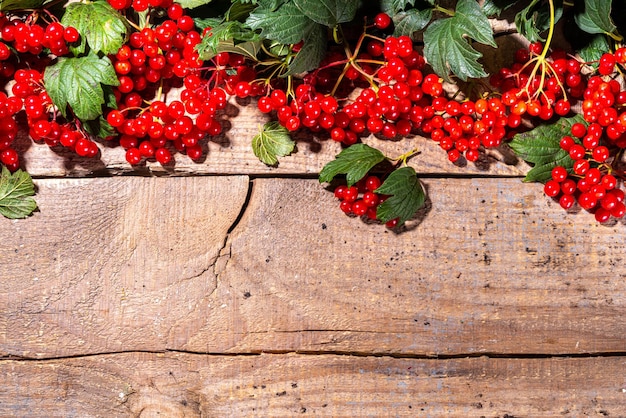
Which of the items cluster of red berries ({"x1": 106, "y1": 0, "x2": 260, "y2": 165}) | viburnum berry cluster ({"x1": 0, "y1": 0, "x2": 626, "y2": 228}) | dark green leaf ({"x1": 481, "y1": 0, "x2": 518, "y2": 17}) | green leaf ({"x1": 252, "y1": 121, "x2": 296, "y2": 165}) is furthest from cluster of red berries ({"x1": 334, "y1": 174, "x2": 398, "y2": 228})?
dark green leaf ({"x1": 481, "y1": 0, "x2": 518, "y2": 17})

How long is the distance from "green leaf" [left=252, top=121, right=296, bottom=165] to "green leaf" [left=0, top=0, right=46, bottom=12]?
16.3 inches

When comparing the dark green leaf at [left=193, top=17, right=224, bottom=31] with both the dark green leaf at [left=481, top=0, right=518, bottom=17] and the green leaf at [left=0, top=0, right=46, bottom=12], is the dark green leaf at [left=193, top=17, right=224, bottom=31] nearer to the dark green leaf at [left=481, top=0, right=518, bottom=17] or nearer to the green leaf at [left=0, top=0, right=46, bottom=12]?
the green leaf at [left=0, top=0, right=46, bottom=12]

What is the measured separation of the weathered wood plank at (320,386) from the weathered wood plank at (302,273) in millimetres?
26

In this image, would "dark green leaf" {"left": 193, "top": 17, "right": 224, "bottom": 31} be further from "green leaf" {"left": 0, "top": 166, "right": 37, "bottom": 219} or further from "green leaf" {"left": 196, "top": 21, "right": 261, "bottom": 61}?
"green leaf" {"left": 0, "top": 166, "right": 37, "bottom": 219}

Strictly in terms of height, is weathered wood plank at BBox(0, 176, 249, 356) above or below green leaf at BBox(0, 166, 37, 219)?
below

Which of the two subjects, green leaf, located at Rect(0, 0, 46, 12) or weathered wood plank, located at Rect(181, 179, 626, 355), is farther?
weathered wood plank, located at Rect(181, 179, 626, 355)

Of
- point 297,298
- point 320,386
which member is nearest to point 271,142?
point 297,298

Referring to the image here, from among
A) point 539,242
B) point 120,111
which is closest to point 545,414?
point 539,242

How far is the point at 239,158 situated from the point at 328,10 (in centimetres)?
31

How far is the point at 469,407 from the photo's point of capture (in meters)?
1.22

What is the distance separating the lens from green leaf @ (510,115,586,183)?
1.18 m

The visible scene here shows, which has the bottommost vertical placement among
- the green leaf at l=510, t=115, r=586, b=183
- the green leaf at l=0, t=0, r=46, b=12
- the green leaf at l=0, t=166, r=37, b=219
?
the green leaf at l=0, t=166, r=37, b=219

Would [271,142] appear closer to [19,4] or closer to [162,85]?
[162,85]

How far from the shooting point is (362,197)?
120 centimetres
